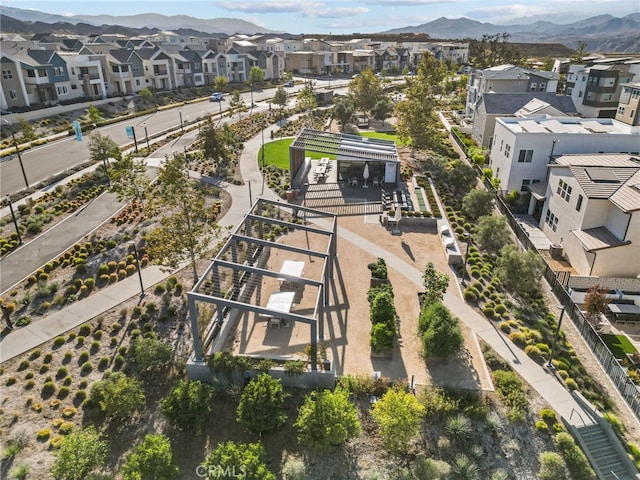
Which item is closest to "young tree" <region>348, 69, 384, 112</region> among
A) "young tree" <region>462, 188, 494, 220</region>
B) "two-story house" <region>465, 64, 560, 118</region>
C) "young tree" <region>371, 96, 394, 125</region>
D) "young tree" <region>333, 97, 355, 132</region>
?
"young tree" <region>371, 96, 394, 125</region>

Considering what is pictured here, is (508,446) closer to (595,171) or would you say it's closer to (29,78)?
(595,171)

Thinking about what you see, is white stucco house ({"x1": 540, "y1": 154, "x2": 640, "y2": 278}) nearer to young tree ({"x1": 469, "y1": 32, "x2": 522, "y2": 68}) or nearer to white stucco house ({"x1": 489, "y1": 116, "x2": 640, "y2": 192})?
white stucco house ({"x1": 489, "y1": 116, "x2": 640, "y2": 192})

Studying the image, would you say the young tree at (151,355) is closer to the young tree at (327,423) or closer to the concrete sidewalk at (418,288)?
the concrete sidewalk at (418,288)

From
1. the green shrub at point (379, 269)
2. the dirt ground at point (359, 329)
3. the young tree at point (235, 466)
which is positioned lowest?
the dirt ground at point (359, 329)

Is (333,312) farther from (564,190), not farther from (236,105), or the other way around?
(236,105)

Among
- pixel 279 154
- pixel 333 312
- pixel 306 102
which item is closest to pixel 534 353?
pixel 333 312

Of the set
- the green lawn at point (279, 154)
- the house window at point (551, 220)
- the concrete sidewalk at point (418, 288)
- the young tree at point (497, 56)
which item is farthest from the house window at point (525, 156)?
the young tree at point (497, 56)
